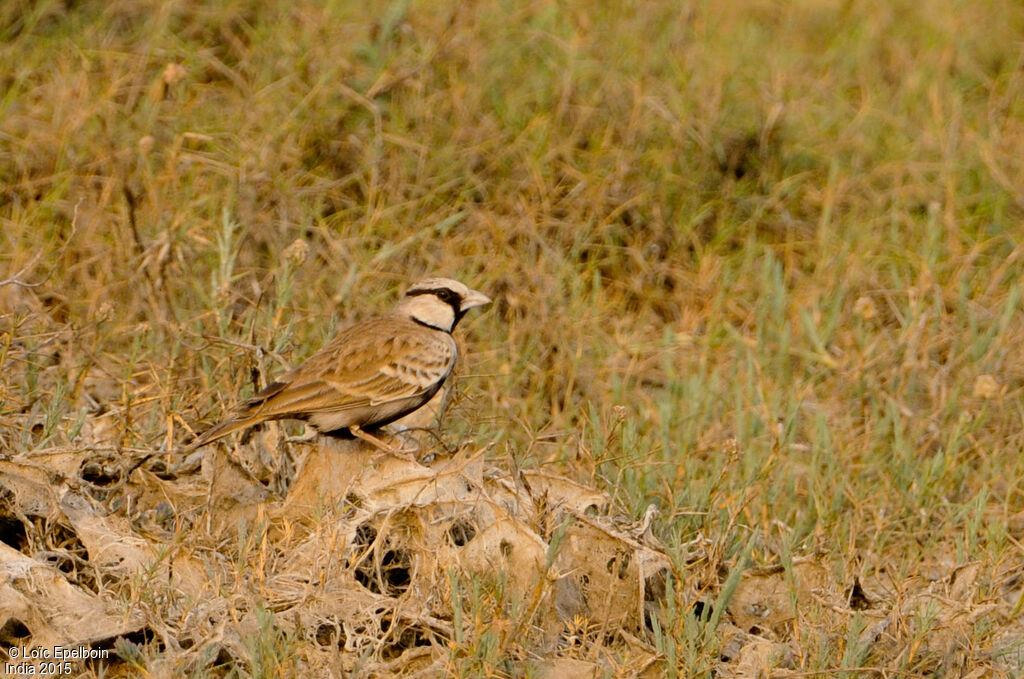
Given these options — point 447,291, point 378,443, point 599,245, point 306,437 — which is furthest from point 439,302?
point 599,245

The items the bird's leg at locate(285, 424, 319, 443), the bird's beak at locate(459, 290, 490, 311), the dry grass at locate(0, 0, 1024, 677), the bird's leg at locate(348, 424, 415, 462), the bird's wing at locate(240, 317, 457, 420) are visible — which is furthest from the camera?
the bird's beak at locate(459, 290, 490, 311)

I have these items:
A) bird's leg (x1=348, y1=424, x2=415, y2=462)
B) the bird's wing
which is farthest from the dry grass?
bird's leg (x1=348, y1=424, x2=415, y2=462)

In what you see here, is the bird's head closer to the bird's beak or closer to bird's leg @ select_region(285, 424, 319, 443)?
the bird's beak

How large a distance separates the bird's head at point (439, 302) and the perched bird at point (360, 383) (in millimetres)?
106

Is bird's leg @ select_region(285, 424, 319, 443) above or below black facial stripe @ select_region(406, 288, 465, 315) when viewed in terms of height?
below

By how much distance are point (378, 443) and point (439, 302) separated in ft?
2.93

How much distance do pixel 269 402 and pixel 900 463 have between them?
2619mm

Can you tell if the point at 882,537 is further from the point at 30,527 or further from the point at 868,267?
the point at 30,527

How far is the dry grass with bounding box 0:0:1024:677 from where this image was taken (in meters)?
5.38

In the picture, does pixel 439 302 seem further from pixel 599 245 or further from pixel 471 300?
pixel 599 245

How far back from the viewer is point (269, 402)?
486 cm

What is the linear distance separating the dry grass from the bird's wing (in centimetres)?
26

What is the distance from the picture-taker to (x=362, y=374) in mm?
5160

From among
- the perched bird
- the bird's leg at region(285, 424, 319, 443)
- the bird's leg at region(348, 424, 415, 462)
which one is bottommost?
the bird's leg at region(285, 424, 319, 443)
